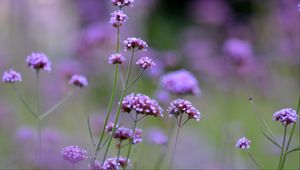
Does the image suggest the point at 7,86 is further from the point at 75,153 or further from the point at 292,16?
the point at 75,153

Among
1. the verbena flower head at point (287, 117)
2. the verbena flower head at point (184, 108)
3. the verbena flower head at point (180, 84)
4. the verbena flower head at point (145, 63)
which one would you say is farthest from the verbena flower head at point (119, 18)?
the verbena flower head at point (180, 84)

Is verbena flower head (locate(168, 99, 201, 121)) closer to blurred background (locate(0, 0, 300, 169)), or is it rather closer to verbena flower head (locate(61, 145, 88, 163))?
verbena flower head (locate(61, 145, 88, 163))

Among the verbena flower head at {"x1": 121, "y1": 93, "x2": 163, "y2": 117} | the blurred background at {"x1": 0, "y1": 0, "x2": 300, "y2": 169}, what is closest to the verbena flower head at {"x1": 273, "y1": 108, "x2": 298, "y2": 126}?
the verbena flower head at {"x1": 121, "y1": 93, "x2": 163, "y2": 117}

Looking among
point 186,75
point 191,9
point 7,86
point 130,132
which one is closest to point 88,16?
point 191,9

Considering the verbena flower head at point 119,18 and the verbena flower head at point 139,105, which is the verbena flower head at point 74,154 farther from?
the verbena flower head at point 119,18

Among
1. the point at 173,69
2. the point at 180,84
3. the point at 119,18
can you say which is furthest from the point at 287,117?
the point at 173,69

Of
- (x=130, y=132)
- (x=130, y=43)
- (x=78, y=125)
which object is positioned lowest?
(x=130, y=132)

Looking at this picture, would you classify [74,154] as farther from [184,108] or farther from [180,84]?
[180,84]

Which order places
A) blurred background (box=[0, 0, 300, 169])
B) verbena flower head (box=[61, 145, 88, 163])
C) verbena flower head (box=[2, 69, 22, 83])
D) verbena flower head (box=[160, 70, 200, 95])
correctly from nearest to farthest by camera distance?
verbena flower head (box=[61, 145, 88, 163]) < verbena flower head (box=[2, 69, 22, 83]) < verbena flower head (box=[160, 70, 200, 95]) < blurred background (box=[0, 0, 300, 169])
